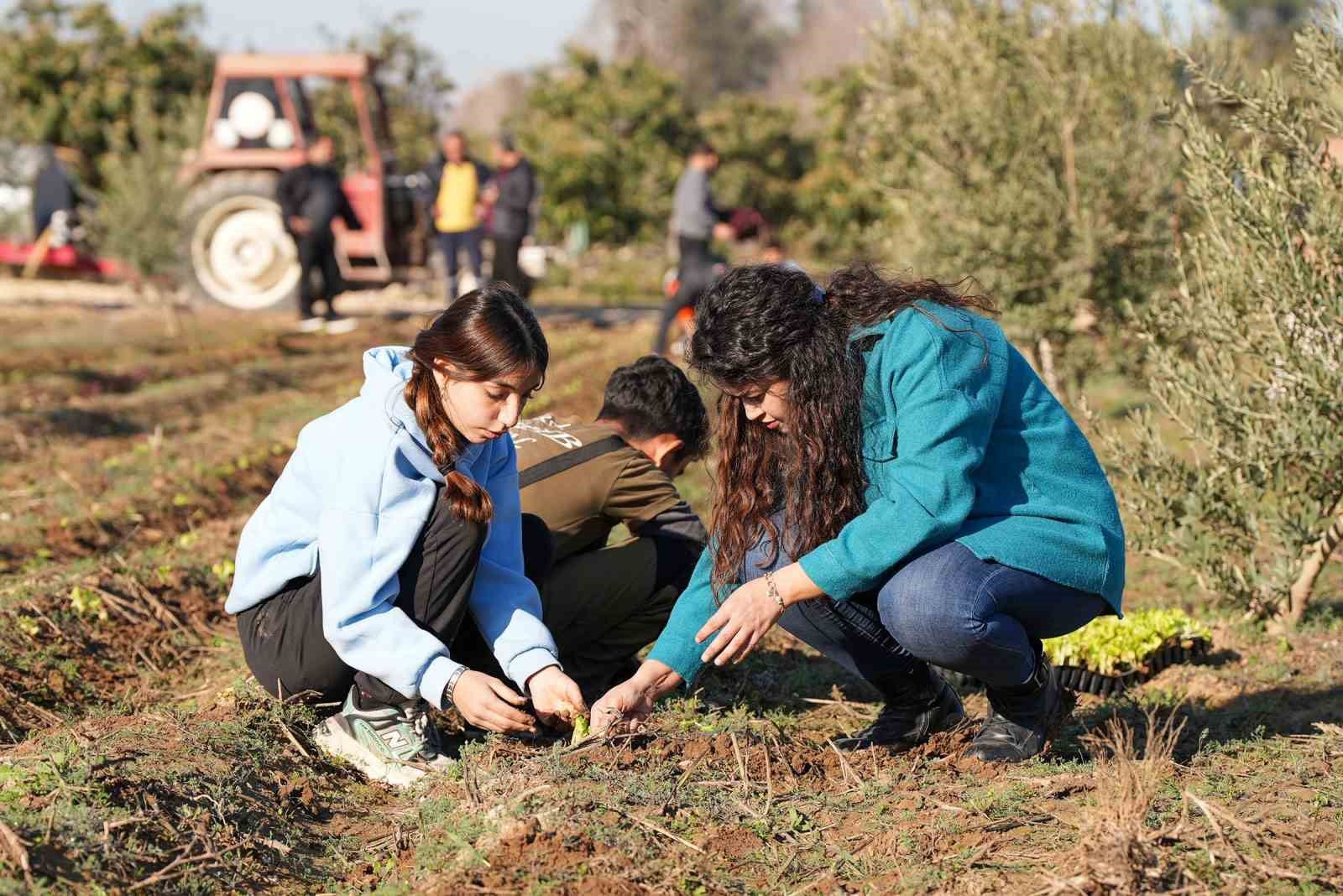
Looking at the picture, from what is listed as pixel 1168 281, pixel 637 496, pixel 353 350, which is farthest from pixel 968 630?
pixel 353 350

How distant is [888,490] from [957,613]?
1.03 ft

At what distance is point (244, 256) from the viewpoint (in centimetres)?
1423

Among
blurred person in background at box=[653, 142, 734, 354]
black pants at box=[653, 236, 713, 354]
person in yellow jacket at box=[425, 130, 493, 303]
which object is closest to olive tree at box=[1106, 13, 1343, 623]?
black pants at box=[653, 236, 713, 354]

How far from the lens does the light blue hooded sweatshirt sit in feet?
10.0

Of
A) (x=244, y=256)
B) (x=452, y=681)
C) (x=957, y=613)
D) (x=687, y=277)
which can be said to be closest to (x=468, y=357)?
(x=452, y=681)

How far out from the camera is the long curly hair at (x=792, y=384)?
2.94 meters

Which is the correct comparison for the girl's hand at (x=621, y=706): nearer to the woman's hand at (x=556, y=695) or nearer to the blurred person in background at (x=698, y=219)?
the woman's hand at (x=556, y=695)

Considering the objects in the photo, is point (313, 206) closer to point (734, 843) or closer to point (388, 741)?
point (388, 741)

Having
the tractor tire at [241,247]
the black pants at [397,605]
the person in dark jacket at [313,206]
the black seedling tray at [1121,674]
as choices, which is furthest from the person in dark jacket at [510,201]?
the black pants at [397,605]

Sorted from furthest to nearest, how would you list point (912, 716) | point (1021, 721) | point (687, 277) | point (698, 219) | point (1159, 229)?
1. point (698, 219)
2. point (687, 277)
3. point (1159, 229)
4. point (912, 716)
5. point (1021, 721)

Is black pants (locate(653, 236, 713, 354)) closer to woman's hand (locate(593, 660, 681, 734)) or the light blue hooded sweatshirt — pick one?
the light blue hooded sweatshirt

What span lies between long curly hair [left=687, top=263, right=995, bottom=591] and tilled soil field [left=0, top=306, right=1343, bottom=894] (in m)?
0.58

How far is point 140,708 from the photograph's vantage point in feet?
13.1

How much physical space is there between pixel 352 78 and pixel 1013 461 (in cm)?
1213
